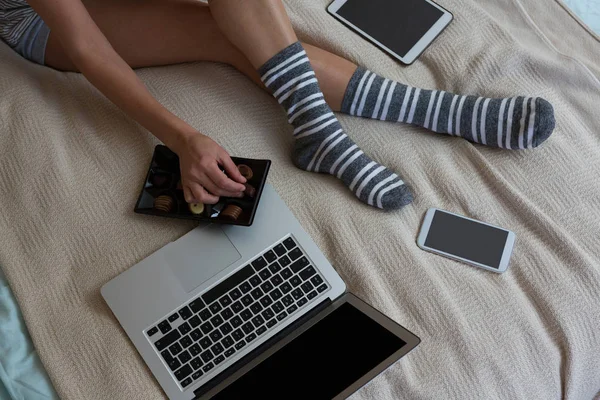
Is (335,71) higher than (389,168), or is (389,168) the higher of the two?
(335,71)

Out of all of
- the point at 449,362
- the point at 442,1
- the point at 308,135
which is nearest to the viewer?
the point at 449,362

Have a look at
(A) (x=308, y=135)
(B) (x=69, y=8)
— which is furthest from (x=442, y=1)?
(B) (x=69, y=8)

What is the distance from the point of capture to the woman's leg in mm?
925

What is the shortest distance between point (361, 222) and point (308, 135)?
6.2 inches

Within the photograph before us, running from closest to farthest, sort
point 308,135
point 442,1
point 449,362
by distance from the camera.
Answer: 1. point 449,362
2. point 308,135
3. point 442,1

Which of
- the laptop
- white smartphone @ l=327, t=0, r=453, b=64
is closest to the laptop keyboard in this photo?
the laptop

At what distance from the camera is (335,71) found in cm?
98

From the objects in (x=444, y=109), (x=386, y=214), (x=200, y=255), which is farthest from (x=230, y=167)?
(x=444, y=109)

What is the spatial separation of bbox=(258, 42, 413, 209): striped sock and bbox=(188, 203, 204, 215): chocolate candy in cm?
19

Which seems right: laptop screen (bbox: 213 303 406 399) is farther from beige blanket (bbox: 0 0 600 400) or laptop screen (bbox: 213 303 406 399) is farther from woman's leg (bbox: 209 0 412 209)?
woman's leg (bbox: 209 0 412 209)

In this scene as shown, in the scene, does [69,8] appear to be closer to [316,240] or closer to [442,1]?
[316,240]

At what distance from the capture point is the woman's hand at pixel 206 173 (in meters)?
0.83

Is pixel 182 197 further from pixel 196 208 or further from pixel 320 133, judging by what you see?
pixel 320 133

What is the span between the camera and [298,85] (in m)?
0.92
